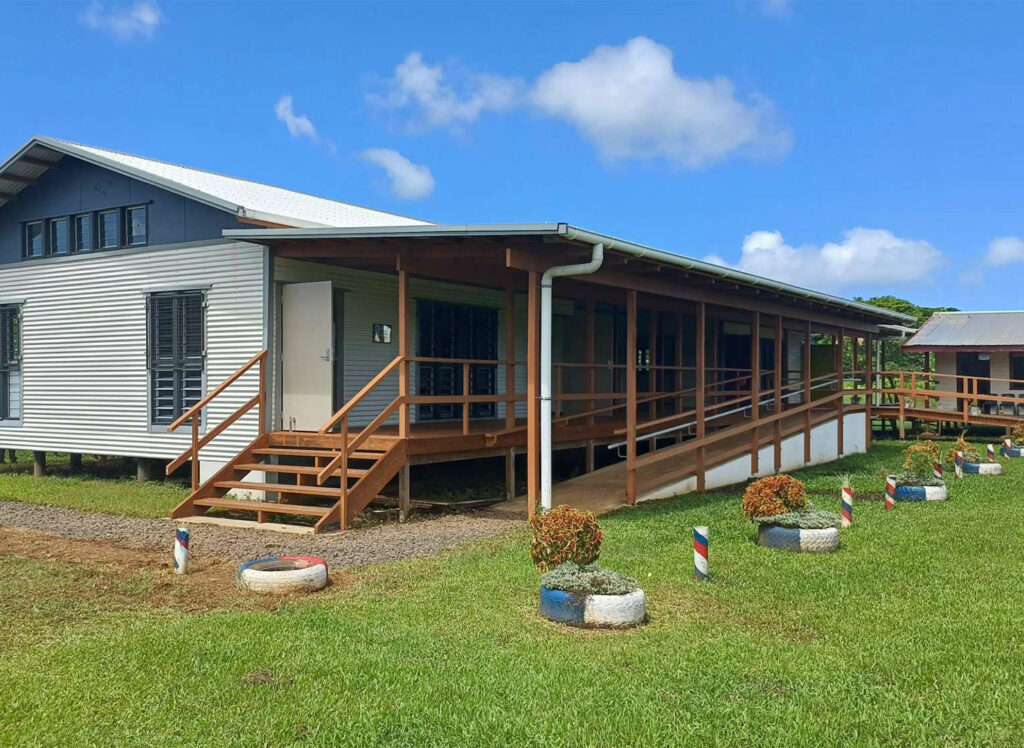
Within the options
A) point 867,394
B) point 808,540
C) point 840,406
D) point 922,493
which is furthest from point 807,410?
point 808,540

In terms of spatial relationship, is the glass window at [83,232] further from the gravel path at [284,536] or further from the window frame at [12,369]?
the gravel path at [284,536]

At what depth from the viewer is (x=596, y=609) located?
612 centimetres

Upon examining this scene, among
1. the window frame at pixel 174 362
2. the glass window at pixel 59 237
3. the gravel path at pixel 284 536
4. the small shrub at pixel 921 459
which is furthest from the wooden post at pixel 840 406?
the glass window at pixel 59 237

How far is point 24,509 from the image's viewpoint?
1223cm

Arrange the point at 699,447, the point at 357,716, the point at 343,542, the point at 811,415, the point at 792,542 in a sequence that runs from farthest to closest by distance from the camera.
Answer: the point at 811,415, the point at 699,447, the point at 343,542, the point at 792,542, the point at 357,716

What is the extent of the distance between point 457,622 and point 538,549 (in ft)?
3.72

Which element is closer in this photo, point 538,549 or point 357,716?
point 357,716

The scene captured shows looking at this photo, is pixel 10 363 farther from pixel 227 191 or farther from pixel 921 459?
pixel 921 459

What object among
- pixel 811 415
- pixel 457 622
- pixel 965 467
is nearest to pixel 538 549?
pixel 457 622

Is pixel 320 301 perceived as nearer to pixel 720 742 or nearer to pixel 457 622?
pixel 457 622

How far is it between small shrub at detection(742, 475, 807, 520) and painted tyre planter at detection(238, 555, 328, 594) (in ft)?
14.9

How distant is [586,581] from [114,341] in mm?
11098

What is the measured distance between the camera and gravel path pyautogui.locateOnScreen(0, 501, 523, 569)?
29.5 ft

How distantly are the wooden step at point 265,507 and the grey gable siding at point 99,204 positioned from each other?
4128 mm
